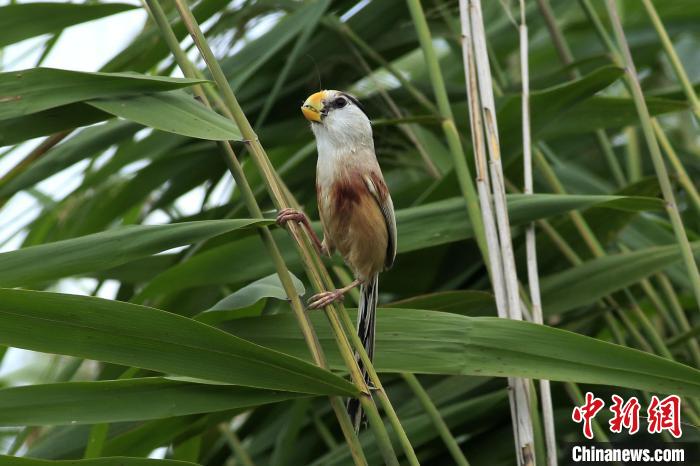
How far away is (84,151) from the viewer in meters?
1.87

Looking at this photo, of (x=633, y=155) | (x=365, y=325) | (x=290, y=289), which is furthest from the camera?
(x=633, y=155)

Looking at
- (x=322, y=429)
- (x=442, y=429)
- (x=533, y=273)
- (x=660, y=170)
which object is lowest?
(x=442, y=429)

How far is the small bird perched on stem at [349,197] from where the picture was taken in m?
1.91

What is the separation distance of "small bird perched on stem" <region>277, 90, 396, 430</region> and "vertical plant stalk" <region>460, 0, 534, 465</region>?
23cm

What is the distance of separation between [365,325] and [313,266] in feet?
0.91

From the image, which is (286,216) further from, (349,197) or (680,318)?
(680,318)

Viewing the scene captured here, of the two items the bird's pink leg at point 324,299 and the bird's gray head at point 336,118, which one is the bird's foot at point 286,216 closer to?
the bird's pink leg at point 324,299

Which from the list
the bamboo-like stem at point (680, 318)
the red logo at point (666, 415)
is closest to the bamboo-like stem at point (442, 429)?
the red logo at point (666, 415)

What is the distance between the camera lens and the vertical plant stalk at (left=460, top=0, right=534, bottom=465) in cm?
158

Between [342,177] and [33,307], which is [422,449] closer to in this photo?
[342,177]

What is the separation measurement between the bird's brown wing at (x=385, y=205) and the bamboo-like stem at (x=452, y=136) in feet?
0.57

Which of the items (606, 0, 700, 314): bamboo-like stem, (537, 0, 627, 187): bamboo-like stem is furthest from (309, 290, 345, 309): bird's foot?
(537, 0, 627, 187): bamboo-like stem

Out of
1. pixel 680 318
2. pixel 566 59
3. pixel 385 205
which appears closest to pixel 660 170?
pixel 680 318

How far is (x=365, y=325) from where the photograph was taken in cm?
166
